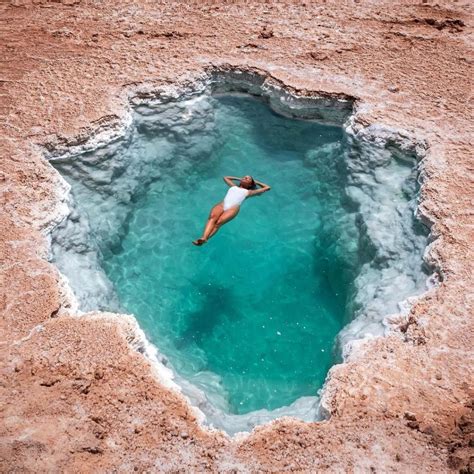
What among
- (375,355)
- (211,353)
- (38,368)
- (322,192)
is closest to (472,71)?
(322,192)

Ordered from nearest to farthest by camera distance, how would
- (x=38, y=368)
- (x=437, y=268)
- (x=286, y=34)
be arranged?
(x=38, y=368) → (x=437, y=268) → (x=286, y=34)

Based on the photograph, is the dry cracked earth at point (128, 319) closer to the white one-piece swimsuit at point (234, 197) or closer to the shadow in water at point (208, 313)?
the shadow in water at point (208, 313)

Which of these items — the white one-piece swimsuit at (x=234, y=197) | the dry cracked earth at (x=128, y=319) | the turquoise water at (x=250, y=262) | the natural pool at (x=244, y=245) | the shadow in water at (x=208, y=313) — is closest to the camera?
the dry cracked earth at (x=128, y=319)

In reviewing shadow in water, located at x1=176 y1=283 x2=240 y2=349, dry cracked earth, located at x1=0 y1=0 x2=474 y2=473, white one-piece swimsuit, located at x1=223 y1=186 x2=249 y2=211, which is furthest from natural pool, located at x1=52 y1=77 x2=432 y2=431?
white one-piece swimsuit, located at x1=223 y1=186 x2=249 y2=211

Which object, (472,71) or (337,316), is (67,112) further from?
(472,71)

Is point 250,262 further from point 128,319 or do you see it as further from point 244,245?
point 128,319

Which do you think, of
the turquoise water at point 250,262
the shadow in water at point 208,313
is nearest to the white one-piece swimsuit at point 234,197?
the turquoise water at point 250,262
